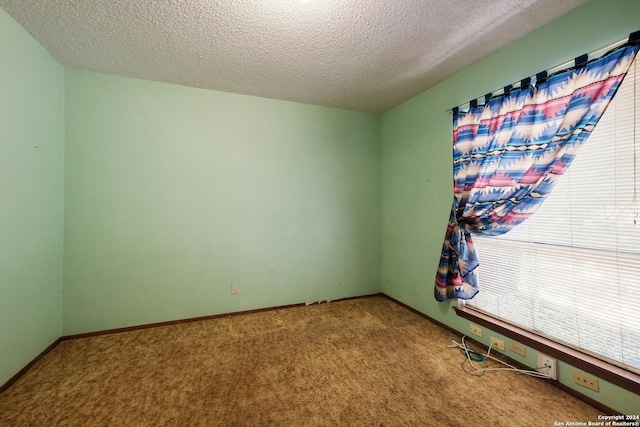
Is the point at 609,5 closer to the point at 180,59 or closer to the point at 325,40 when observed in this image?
the point at 325,40

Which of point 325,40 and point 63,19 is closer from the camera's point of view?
point 63,19

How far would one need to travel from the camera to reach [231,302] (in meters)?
2.78

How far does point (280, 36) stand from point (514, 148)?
75.2 inches

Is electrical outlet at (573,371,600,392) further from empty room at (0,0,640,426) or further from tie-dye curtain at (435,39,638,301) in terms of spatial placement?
tie-dye curtain at (435,39,638,301)

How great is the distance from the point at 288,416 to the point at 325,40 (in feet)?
8.41

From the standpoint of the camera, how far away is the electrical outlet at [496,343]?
1.94 m

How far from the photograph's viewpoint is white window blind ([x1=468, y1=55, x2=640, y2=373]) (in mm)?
1355

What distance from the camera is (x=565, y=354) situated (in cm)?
156

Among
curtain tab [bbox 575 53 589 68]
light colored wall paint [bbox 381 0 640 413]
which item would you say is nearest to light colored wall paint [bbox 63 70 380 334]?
light colored wall paint [bbox 381 0 640 413]

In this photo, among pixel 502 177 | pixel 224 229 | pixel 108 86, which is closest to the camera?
pixel 502 177

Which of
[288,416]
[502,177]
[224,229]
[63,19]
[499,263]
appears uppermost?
[63,19]

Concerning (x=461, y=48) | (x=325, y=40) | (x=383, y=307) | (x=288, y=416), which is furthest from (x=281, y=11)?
(x=383, y=307)

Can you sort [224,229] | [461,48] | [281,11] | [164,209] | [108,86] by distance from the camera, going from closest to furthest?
[281,11], [461,48], [108,86], [164,209], [224,229]

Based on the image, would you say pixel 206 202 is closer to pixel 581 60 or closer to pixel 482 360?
pixel 482 360
